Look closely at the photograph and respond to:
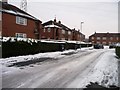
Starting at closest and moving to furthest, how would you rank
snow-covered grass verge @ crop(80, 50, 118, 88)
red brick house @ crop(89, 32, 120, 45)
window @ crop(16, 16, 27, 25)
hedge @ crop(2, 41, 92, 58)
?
snow-covered grass verge @ crop(80, 50, 118, 88) < hedge @ crop(2, 41, 92, 58) < window @ crop(16, 16, 27, 25) < red brick house @ crop(89, 32, 120, 45)

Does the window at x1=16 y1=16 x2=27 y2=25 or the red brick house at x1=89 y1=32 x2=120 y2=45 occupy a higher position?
the window at x1=16 y1=16 x2=27 y2=25

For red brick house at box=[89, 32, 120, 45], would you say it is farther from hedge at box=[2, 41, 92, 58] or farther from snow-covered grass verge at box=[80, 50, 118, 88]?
snow-covered grass verge at box=[80, 50, 118, 88]

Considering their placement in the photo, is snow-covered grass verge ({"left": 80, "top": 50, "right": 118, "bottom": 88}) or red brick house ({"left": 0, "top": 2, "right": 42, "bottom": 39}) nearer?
snow-covered grass verge ({"left": 80, "top": 50, "right": 118, "bottom": 88})

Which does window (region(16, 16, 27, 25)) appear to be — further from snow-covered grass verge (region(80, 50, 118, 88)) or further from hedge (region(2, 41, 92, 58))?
snow-covered grass verge (region(80, 50, 118, 88))

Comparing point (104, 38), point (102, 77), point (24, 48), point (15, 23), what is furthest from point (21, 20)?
point (104, 38)

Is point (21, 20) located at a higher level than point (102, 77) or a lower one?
higher

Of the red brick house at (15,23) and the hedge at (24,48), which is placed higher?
the red brick house at (15,23)

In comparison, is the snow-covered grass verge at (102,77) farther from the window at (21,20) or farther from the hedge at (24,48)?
the window at (21,20)

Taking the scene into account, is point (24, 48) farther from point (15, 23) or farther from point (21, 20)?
point (21, 20)

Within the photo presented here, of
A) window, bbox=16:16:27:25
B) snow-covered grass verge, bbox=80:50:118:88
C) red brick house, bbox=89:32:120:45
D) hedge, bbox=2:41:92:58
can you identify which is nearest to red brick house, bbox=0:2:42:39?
window, bbox=16:16:27:25

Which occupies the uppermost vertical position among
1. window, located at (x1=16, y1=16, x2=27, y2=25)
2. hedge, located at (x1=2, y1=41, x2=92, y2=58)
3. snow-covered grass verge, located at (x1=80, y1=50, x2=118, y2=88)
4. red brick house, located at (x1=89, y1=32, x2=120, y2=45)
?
window, located at (x1=16, y1=16, x2=27, y2=25)

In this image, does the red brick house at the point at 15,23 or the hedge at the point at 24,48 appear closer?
the hedge at the point at 24,48

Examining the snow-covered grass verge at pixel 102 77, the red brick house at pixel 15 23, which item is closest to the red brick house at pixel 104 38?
the red brick house at pixel 15 23

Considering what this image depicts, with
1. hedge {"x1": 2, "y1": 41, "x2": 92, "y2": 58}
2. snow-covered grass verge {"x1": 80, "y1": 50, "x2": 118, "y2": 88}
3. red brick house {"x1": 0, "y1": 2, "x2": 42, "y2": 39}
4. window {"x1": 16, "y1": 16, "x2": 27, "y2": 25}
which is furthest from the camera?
window {"x1": 16, "y1": 16, "x2": 27, "y2": 25}
